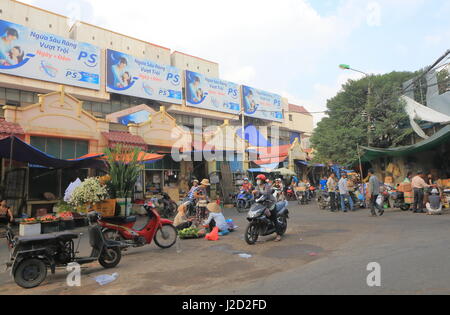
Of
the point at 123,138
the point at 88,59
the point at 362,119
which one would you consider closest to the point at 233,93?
the point at 88,59

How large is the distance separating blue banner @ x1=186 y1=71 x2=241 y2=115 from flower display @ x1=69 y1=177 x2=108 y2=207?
94.0ft

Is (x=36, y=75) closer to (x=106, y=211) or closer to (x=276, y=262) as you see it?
(x=106, y=211)

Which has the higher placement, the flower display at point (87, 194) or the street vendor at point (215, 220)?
the flower display at point (87, 194)

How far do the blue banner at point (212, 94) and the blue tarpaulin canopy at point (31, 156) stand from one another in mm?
22677

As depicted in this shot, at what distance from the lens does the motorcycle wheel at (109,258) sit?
5672 mm

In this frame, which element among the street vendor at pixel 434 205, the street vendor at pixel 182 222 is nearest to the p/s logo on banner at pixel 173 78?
the street vendor at pixel 182 222

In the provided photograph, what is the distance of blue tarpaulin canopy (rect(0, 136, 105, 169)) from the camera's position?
10156 mm

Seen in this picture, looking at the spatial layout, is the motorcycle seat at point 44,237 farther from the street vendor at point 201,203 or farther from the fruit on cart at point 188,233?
the street vendor at point 201,203

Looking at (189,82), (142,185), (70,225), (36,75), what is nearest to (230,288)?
(70,225)

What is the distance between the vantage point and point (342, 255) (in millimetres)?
5820

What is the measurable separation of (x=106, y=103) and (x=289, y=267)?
27852 mm

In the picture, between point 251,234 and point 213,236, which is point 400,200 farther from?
point 213,236

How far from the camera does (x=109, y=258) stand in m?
5.75

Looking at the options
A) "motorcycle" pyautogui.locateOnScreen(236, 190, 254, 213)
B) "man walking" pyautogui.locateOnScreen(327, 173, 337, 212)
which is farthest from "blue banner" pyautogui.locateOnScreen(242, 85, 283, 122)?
"man walking" pyautogui.locateOnScreen(327, 173, 337, 212)
